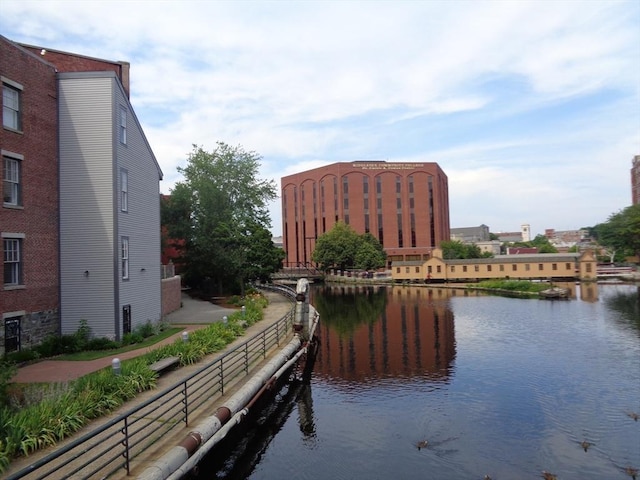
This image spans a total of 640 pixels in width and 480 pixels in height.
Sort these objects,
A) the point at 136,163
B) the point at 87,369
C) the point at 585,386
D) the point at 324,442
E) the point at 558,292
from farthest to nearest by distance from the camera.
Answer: the point at 558,292 < the point at 136,163 < the point at 585,386 < the point at 87,369 < the point at 324,442

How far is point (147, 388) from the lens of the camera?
14797 millimetres

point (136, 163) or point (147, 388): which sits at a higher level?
point (136, 163)

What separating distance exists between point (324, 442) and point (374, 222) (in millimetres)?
91291

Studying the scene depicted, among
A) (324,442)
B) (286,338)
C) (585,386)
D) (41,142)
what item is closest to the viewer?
(324,442)

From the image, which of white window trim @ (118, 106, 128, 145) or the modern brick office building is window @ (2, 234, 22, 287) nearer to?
white window trim @ (118, 106, 128, 145)

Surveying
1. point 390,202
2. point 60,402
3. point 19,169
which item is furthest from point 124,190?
point 390,202

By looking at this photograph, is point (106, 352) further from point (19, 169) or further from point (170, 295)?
point (170, 295)

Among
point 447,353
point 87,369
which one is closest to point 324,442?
point 87,369

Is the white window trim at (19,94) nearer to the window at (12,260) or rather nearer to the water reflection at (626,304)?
the window at (12,260)

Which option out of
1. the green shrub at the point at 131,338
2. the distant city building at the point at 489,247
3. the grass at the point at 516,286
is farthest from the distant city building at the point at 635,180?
the green shrub at the point at 131,338

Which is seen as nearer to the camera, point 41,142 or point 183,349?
point 183,349

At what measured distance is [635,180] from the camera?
122625 mm

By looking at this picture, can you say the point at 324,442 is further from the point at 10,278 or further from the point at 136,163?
the point at 136,163

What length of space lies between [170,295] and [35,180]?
16.8 m
